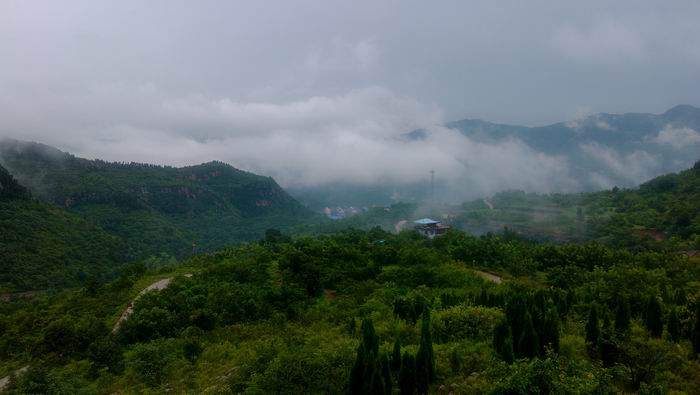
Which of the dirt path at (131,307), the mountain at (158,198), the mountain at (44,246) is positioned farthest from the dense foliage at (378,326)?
the mountain at (158,198)

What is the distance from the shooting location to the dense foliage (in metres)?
14.1

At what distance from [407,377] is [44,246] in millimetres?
58554

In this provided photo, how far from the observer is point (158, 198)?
117375mm

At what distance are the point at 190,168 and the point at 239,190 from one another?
19.9 meters

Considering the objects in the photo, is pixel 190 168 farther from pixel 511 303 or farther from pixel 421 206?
pixel 511 303

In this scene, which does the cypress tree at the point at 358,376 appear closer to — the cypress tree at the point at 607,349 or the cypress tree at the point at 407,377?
the cypress tree at the point at 407,377

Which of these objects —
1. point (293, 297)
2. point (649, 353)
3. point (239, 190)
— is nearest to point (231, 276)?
point (293, 297)

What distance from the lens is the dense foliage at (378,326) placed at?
46.4ft

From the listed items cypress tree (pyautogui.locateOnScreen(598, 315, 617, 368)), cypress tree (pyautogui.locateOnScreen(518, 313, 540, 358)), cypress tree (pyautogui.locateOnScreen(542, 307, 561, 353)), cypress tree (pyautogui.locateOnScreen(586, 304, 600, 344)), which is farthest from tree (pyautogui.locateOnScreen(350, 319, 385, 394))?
cypress tree (pyautogui.locateOnScreen(586, 304, 600, 344))

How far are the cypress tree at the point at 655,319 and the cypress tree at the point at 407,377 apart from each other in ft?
40.1

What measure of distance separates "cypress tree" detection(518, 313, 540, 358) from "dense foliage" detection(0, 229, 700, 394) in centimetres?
5

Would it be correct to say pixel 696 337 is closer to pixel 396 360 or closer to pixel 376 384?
pixel 396 360

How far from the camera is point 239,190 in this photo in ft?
500

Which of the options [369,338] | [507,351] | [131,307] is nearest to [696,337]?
[507,351]
